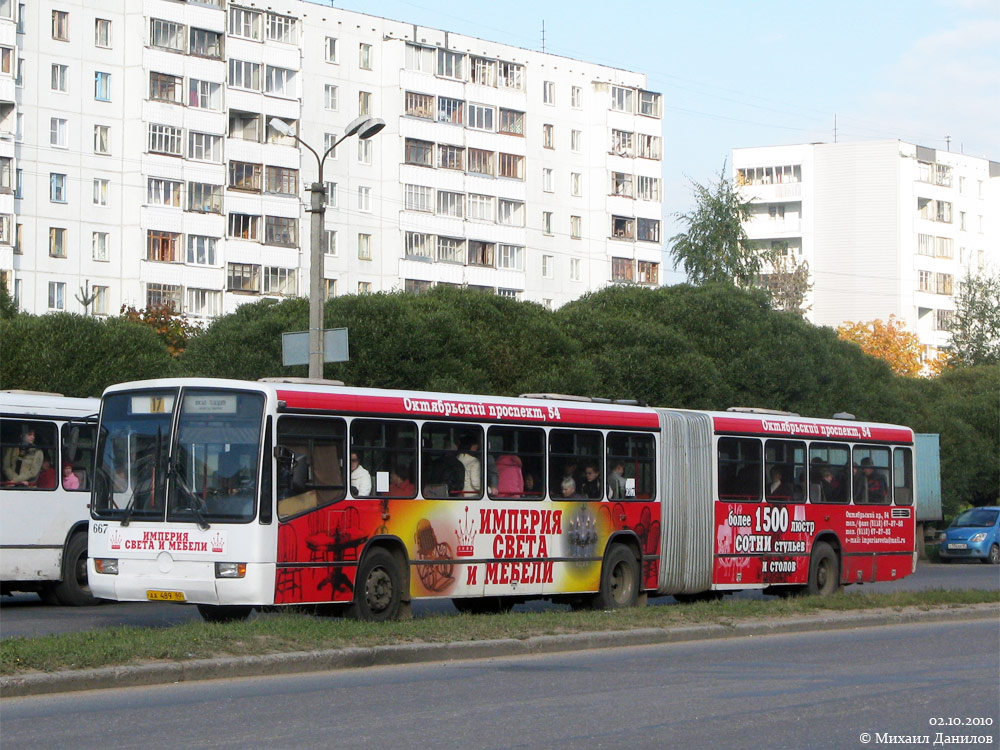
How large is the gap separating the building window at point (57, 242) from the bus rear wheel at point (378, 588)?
56.7 m

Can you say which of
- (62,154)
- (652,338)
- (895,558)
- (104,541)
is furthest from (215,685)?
(62,154)

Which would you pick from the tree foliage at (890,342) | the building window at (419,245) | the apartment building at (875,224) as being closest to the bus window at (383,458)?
the building window at (419,245)

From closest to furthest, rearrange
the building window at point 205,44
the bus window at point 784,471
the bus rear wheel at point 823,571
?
the bus window at point 784,471 → the bus rear wheel at point 823,571 → the building window at point 205,44

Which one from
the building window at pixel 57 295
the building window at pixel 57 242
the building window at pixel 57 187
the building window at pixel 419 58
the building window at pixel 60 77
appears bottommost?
the building window at pixel 57 295

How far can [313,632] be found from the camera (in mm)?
14227

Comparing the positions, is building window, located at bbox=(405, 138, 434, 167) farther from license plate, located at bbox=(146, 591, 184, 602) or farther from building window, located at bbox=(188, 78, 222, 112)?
license plate, located at bbox=(146, 591, 184, 602)

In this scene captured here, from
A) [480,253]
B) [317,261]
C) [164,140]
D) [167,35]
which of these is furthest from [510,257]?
[317,261]

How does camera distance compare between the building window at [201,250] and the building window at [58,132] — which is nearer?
the building window at [58,132]

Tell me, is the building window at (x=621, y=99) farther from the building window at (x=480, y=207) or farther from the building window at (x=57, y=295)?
the building window at (x=57, y=295)

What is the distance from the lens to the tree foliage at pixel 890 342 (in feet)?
320

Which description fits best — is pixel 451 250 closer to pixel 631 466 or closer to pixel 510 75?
pixel 510 75

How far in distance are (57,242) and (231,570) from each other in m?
58.2

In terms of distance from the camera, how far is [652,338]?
1694 inches

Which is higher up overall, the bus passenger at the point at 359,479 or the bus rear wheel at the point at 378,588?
the bus passenger at the point at 359,479
